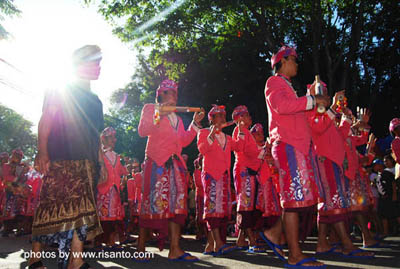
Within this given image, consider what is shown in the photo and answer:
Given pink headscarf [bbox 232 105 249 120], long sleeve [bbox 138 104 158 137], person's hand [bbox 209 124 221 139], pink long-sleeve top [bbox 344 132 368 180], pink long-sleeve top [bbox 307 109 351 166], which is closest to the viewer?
pink long-sleeve top [bbox 307 109 351 166]

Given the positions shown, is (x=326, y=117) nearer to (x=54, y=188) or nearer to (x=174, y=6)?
(x=54, y=188)

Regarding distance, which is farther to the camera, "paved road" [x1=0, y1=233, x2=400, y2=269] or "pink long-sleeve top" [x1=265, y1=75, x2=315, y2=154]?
"paved road" [x1=0, y1=233, x2=400, y2=269]

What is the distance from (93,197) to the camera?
318 cm

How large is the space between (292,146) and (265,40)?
30.9ft

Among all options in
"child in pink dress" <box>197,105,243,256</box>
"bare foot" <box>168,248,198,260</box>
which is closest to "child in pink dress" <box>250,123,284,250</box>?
"child in pink dress" <box>197,105,243,256</box>

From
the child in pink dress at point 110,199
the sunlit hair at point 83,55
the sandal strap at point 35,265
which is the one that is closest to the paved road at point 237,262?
the sandal strap at point 35,265

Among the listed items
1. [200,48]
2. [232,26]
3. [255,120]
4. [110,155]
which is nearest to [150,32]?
[200,48]

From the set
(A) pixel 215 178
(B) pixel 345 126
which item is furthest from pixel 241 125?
(B) pixel 345 126

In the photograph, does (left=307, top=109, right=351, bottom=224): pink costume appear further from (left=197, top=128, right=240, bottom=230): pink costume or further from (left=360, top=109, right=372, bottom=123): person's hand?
(left=197, top=128, right=240, bottom=230): pink costume

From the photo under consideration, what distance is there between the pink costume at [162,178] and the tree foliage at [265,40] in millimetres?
7502

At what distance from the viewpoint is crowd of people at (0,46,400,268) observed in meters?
3.12

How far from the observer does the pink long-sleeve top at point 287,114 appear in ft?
11.1

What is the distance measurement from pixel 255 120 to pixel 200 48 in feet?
11.7

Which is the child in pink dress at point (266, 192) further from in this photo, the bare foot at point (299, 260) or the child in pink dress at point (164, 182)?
the bare foot at point (299, 260)
